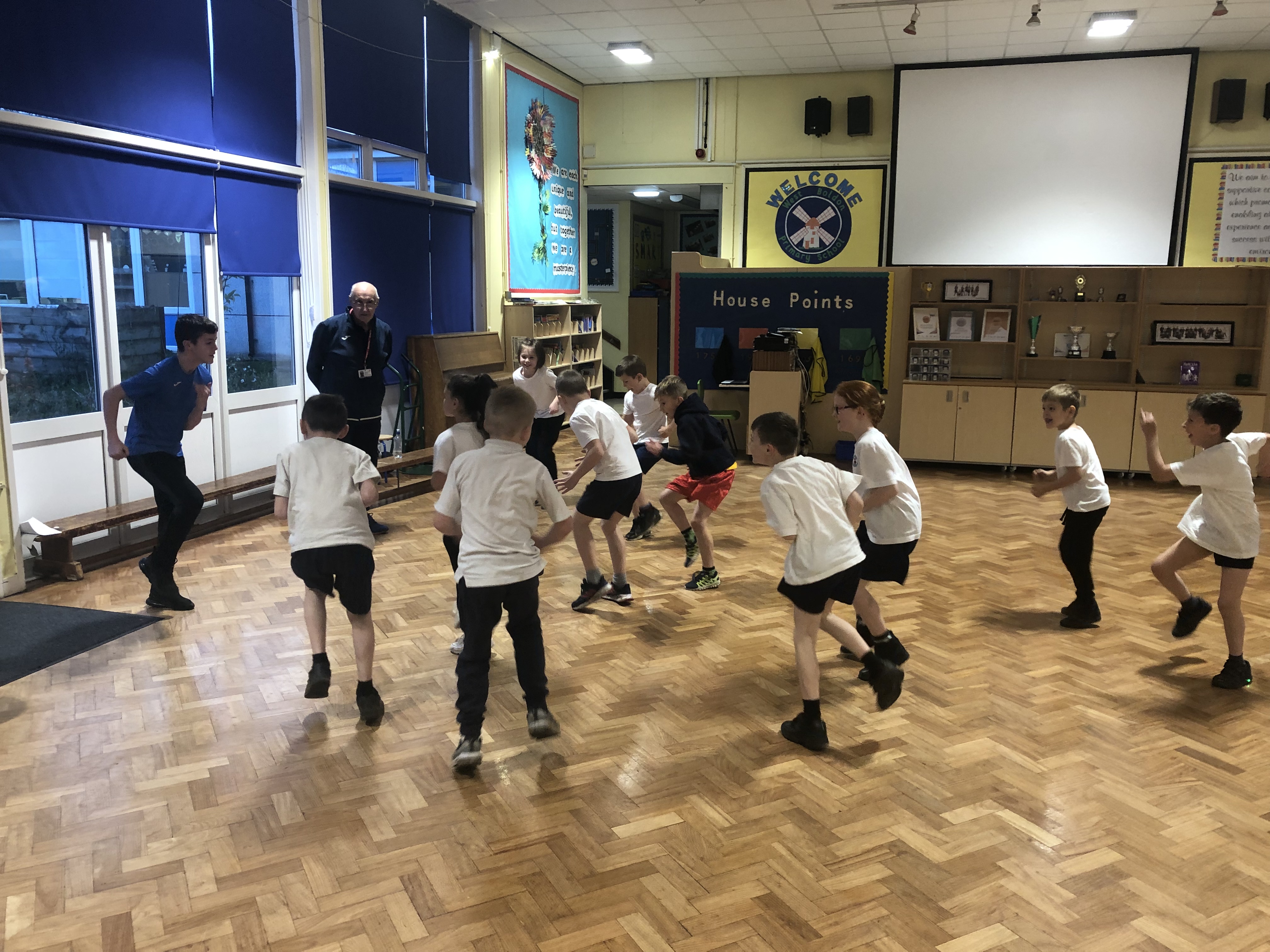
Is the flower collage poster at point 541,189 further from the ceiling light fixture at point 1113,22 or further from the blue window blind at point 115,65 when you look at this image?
the ceiling light fixture at point 1113,22

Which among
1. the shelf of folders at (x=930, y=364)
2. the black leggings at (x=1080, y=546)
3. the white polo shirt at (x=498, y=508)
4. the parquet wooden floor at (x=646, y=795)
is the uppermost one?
the shelf of folders at (x=930, y=364)

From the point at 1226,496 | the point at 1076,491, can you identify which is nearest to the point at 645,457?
the point at 1076,491

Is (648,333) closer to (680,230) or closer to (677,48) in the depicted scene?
(680,230)

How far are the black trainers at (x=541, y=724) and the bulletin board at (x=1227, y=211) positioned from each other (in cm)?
918

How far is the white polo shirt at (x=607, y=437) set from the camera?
4.44 metres

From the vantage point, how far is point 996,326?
30.3 feet

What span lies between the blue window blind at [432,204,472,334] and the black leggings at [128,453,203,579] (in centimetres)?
456

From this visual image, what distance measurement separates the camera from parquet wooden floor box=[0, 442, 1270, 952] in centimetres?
238

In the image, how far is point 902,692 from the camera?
3834mm

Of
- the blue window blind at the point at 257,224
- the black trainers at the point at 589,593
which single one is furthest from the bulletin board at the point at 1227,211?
the blue window blind at the point at 257,224

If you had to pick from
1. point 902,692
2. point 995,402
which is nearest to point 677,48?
point 995,402

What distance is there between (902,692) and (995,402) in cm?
584

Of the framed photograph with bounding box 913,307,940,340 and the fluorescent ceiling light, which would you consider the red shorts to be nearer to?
the framed photograph with bounding box 913,307,940,340

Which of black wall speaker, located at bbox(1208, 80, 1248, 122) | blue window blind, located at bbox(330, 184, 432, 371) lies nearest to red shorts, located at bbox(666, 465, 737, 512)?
blue window blind, located at bbox(330, 184, 432, 371)
